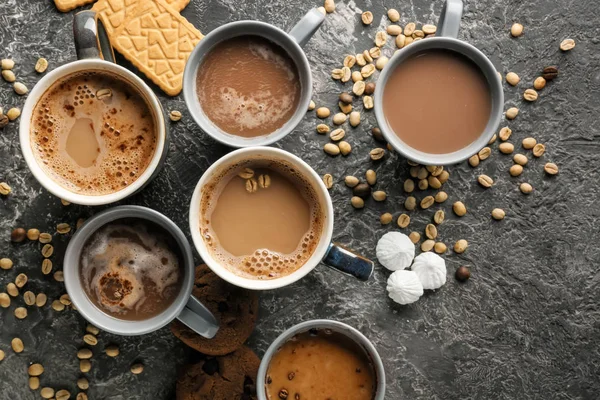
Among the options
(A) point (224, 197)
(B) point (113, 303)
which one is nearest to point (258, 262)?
(A) point (224, 197)

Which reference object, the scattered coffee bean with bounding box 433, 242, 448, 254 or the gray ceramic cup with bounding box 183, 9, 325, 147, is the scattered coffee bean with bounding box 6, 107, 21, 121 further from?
the scattered coffee bean with bounding box 433, 242, 448, 254

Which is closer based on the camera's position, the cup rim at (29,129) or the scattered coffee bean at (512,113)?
the cup rim at (29,129)

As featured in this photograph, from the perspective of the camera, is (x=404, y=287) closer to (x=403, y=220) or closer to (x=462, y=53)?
(x=403, y=220)

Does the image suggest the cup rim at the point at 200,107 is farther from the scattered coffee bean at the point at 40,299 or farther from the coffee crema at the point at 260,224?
the scattered coffee bean at the point at 40,299

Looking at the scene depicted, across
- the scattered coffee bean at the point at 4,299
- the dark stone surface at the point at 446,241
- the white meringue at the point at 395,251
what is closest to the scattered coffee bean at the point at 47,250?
the dark stone surface at the point at 446,241

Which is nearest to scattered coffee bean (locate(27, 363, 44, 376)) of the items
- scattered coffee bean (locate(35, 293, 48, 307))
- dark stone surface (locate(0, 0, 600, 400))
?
dark stone surface (locate(0, 0, 600, 400))

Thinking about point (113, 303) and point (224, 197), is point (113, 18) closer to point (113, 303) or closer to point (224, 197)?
point (224, 197)
